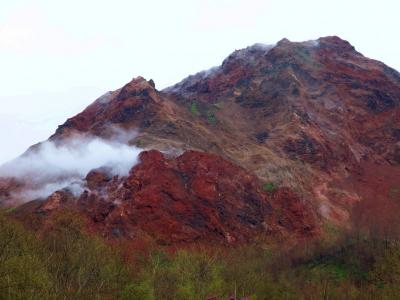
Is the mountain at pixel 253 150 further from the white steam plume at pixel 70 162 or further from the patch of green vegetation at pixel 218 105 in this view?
the white steam plume at pixel 70 162

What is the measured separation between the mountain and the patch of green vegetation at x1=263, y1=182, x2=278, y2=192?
0.02 m

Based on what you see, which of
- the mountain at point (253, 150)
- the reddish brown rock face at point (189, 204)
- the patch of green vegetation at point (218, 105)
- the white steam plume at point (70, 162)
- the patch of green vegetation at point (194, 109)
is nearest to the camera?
the reddish brown rock face at point (189, 204)

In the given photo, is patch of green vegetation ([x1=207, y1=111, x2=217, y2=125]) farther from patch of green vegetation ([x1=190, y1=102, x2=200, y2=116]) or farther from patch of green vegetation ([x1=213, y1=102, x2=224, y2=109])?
patch of green vegetation ([x1=213, y1=102, x2=224, y2=109])

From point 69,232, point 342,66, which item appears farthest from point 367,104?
point 69,232

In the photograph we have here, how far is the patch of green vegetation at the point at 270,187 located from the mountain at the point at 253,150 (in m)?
0.02

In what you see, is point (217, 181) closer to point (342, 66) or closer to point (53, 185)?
point (53, 185)

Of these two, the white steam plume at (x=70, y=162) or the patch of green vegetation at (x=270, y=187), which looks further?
the patch of green vegetation at (x=270, y=187)

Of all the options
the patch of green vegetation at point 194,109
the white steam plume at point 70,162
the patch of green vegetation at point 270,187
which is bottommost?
the patch of green vegetation at point 270,187

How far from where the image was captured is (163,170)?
273ft

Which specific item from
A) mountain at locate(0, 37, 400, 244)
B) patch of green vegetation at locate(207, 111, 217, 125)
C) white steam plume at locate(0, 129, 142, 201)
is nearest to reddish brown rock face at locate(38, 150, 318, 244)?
mountain at locate(0, 37, 400, 244)

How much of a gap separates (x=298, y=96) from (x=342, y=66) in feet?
74.6

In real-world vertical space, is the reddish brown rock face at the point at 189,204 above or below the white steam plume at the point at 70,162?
below

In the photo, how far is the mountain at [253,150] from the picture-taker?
3135 inches

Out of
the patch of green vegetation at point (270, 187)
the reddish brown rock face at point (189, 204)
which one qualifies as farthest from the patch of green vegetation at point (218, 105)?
the reddish brown rock face at point (189, 204)
